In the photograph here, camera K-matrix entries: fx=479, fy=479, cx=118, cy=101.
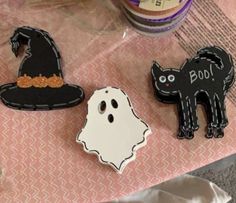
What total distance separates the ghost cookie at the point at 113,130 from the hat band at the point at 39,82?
5cm

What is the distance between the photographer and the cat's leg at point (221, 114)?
608mm

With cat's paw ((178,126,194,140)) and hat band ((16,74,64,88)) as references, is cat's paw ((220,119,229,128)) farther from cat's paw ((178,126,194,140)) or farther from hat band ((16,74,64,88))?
hat band ((16,74,64,88))

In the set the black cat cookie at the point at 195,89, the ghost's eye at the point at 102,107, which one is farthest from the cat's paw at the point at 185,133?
the ghost's eye at the point at 102,107

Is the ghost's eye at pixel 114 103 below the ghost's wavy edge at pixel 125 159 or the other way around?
the other way around

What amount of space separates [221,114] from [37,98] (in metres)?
0.23

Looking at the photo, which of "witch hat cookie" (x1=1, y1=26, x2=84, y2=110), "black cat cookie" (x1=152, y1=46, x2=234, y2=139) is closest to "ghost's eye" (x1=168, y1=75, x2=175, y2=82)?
"black cat cookie" (x1=152, y1=46, x2=234, y2=139)

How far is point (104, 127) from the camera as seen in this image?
0.59 metres

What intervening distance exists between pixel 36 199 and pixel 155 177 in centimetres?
15

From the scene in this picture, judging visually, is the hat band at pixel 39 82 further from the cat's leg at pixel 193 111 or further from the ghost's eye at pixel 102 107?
the cat's leg at pixel 193 111

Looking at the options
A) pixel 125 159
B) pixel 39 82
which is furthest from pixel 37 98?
pixel 125 159

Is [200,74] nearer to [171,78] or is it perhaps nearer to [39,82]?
[171,78]

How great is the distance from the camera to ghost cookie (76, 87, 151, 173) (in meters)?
0.58

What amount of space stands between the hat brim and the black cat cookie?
4.3 inches

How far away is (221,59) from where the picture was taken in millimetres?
636
